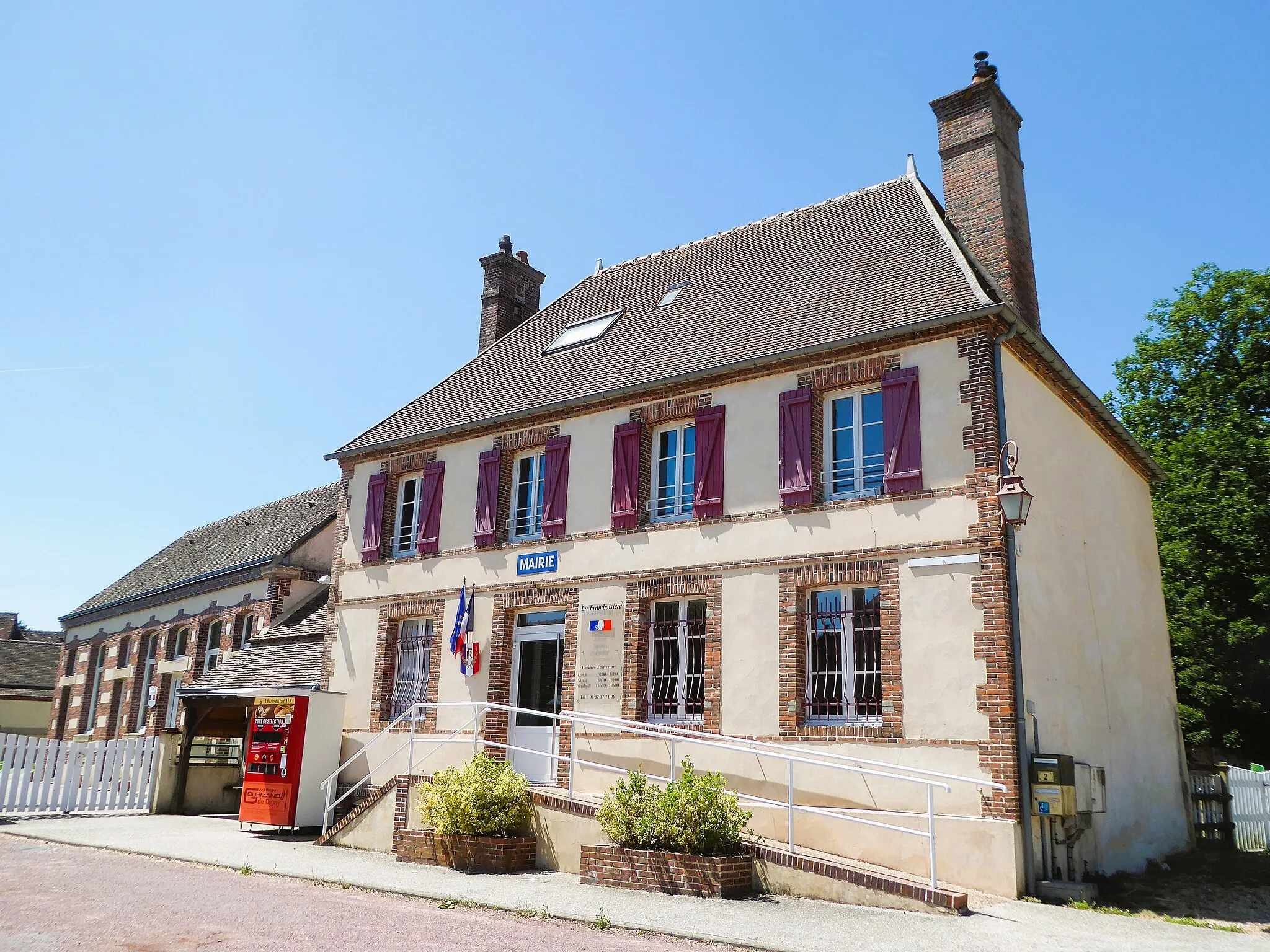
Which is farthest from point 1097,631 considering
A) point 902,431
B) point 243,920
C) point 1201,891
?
point 243,920

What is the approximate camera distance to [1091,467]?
1433 cm

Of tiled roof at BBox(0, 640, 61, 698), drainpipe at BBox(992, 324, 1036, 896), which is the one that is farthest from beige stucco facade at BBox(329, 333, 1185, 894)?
tiled roof at BBox(0, 640, 61, 698)

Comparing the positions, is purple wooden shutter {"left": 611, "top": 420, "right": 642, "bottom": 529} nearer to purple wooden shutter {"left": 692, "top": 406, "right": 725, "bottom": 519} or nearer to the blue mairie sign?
purple wooden shutter {"left": 692, "top": 406, "right": 725, "bottom": 519}

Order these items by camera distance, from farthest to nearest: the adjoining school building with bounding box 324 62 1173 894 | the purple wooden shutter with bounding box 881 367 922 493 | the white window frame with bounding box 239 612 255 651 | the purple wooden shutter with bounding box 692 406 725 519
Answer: the white window frame with bounding box 239 612 255 651
the purple wooden shutter with bounding box 692 406 725 519
the purple wooden shutter with bounding box 881 367 922 493
the adjoining school building with bounding box 324 62 1173 894

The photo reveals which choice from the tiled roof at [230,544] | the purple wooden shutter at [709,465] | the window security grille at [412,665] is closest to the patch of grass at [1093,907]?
the purple wooden shutter at [709,465]

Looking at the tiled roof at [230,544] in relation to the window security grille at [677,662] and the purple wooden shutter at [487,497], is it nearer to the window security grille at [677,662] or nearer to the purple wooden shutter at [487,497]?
the purple wooden shutter at [487,497]

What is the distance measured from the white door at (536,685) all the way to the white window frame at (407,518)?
2786 millimetres

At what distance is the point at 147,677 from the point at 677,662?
745 inches

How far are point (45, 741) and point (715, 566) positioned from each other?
1230cm

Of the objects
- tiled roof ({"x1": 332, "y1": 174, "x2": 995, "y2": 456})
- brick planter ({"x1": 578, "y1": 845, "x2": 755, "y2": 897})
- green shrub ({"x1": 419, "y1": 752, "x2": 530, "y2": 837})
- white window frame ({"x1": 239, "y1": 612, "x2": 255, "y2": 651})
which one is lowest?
brick planter ({"x1": 578, "y1": 845, "x2": 755, "y2": 897})

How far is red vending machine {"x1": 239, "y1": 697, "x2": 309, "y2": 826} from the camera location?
14766 mm

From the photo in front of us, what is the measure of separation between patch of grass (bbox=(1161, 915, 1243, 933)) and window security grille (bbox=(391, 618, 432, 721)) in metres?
10.1

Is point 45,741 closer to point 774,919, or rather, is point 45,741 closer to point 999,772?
point 774,919

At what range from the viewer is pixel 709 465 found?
13344mm
